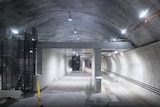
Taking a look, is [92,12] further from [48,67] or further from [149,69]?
[48,67]

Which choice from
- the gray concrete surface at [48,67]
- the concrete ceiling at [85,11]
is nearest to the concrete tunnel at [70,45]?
the concrete ceiling at [85,11]

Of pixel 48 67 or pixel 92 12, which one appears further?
pixel 48 67

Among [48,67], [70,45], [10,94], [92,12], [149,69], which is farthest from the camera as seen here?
[48,67]

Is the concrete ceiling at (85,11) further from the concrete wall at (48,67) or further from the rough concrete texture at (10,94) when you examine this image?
the rough concrete texture at (10,94)

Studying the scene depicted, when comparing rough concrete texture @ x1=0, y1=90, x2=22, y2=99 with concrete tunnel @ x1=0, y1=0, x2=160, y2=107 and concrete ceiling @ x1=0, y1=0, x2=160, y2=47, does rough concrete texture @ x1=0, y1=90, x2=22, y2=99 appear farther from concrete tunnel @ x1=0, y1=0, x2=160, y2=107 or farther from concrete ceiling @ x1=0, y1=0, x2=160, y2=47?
concrete ceiling @ x1=0, y1=0, x2=160, y2=47

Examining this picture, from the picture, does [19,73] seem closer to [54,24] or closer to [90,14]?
[54,24]

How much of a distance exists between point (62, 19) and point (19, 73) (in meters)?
6.60

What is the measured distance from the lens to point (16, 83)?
17.6 metres

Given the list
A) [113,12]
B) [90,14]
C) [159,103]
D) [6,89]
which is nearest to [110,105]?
[159,103]

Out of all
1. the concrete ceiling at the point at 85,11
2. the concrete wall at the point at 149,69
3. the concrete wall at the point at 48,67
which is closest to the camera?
the concrete ceiling at the point at 85,11

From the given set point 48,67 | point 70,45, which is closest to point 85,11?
point 70,45

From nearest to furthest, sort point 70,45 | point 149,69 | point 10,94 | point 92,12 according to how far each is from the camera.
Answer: point 10,94 → point 149,69 → point 92,12 → point 70,45

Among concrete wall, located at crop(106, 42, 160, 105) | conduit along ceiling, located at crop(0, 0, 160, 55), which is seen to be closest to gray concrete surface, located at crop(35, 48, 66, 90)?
conduit along ceiling, located at crop(0, 0, 160, 55)

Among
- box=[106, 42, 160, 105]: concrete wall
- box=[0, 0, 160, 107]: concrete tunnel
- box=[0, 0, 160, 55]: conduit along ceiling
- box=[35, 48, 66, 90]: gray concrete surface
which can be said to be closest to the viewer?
box=[0, 0, 160, 55]: conduit along ceiling
